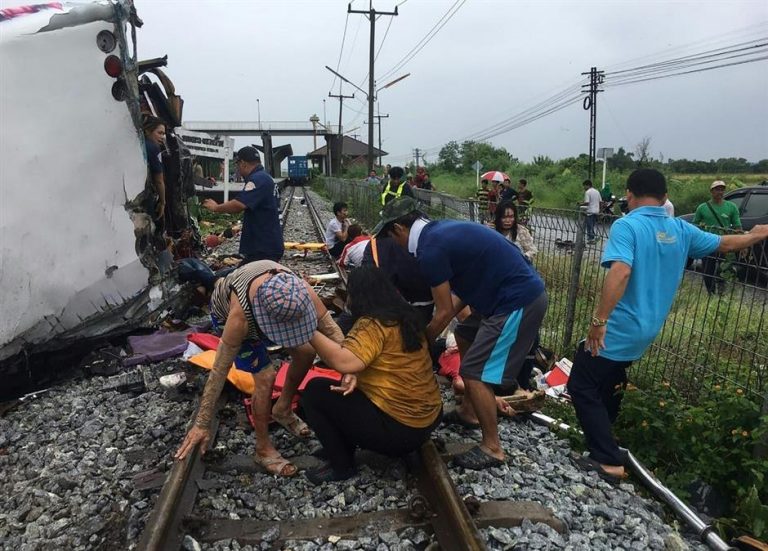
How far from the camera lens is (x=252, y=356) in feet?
11.0

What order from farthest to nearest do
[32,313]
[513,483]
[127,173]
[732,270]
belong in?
[127,173], [32,313], [732,270], [513,483]

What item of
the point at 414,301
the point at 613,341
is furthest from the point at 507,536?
the point at 414,301

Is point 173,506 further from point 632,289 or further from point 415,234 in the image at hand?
point 632,289

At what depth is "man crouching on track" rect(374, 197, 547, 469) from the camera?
11.1 feet

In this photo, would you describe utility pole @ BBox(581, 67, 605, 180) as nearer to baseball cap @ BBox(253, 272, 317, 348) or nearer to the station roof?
baseball cap @ BBox(253, 272, 317, 348)

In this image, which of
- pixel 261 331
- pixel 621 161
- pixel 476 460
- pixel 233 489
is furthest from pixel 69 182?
pixel 621 161

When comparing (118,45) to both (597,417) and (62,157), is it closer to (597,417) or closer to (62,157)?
(62,157)

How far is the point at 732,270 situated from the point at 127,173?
15.1ft

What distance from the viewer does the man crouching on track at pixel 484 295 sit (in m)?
3.39

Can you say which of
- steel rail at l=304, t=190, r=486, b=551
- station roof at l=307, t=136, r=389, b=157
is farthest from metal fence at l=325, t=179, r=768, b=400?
station roof at l=307, t=136, r=389, b=157

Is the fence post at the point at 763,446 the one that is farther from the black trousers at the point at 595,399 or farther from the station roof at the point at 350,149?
the station roof at the point at 350,149

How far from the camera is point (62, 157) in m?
4.26

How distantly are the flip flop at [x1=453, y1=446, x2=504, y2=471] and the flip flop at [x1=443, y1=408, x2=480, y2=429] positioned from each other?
566 millimetres

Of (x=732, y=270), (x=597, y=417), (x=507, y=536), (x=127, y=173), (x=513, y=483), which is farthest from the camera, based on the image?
(x=127, y=173)
